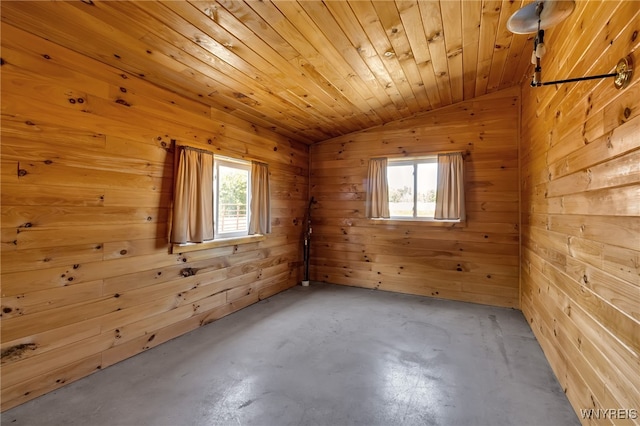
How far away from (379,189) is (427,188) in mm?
688

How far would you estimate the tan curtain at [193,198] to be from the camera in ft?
8.88

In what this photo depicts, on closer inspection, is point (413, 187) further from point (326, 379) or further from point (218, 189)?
point (326, 379)

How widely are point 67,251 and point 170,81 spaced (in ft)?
5.26

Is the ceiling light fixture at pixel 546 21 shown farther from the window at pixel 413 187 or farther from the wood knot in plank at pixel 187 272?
the wood knot in plank at pixel 187 272

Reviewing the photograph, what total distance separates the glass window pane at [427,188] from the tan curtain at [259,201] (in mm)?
2215

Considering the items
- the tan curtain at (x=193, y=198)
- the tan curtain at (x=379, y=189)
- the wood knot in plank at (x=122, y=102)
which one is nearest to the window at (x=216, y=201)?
the tan curtain at (x=193, y=198)

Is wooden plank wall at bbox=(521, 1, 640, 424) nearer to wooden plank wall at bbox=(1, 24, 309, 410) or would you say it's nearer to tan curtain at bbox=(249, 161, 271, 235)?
tan curtain at bbox=(249, 161, 271, 235)

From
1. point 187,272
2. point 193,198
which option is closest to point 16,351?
point 187,272

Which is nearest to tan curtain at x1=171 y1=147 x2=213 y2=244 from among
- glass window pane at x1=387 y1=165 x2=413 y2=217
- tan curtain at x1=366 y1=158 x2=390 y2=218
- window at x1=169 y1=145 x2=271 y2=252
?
window at x1=169 y1=145 x2=271 y2=252

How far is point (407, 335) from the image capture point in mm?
2887

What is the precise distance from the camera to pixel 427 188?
420cm

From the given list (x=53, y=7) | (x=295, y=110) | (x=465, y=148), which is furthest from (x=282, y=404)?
(x=465, y=148)

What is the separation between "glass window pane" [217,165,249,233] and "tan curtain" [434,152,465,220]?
8.67ft

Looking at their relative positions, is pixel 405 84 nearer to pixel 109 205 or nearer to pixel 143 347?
pixel 109 205
